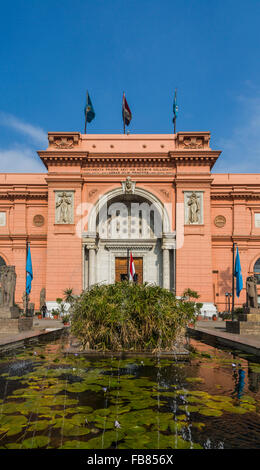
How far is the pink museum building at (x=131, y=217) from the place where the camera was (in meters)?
26.9

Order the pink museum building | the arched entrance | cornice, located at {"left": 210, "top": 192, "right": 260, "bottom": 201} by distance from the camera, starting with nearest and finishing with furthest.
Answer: the pink museum building < the arched entrance < cornice, located at {"left": 210, "top": 192, "right": 260, "bottom": 201}

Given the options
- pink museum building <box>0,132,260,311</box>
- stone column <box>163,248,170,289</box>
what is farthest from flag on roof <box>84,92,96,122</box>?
stone column <box>163,248,170,289</box>

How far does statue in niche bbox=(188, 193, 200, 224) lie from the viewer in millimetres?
27172

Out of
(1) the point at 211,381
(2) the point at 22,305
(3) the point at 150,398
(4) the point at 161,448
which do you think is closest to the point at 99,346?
(1) the point at 211,381

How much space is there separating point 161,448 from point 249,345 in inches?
241

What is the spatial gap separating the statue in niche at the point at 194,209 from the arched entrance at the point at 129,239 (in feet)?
5.82

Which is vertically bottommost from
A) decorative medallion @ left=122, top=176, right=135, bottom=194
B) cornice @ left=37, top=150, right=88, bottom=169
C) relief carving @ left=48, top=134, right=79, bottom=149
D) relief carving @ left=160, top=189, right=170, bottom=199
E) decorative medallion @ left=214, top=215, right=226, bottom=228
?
decorative medallion @ left=214, top=215, right=226, bottom=228

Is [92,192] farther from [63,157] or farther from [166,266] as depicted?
[166,266]

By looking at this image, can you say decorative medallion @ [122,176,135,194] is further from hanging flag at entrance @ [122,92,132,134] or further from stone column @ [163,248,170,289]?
hanging flag at entrance @ [122,92,132,134]

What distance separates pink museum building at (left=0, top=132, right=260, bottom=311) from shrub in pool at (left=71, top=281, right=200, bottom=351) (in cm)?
1792

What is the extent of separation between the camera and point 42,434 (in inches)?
134

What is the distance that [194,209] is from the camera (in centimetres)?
2720
